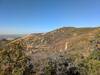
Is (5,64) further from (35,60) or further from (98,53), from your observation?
(98,53)

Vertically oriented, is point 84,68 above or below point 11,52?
below

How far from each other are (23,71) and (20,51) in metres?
1.03

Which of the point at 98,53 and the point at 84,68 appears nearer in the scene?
the point at 84,68

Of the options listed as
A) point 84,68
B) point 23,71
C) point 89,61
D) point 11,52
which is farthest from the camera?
point 89,61

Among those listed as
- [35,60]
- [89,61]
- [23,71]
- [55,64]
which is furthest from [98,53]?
[23,71]

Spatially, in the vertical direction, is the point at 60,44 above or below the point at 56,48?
below

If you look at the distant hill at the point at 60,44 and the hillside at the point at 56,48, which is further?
the distant hill at the point at 60,44

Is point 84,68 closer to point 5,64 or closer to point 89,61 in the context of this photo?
point 89,61

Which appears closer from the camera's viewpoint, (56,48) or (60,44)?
(56,48)

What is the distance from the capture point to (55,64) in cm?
798

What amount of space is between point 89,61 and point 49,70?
237 centimetres

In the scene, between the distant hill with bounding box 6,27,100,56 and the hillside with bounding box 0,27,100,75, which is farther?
the distant hill with bounding box 6,27,100,56

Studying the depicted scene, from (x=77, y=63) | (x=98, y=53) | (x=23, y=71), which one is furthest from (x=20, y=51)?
(x=98, y=53)

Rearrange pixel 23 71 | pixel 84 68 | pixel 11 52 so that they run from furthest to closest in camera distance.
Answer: pixel 84 68, pixel 11 52, pixel 23 71
